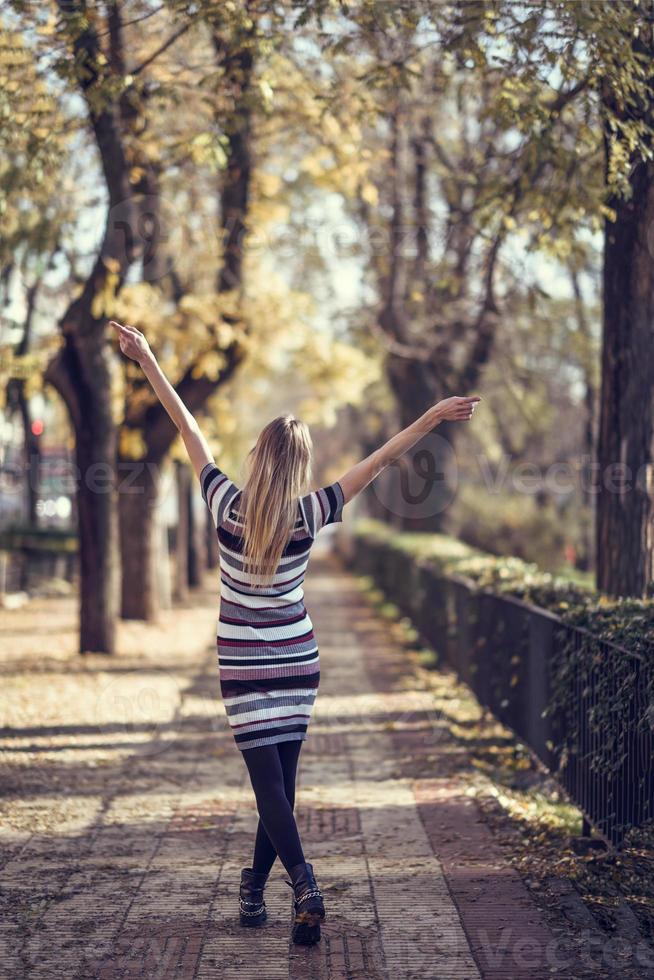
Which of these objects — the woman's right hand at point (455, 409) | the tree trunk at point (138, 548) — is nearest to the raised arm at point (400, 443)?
the woman's right hand at point (455, 409)

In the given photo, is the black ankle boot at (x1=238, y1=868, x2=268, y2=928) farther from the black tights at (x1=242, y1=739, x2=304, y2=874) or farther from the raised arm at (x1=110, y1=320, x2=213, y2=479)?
the raised arm at (x1=110, y1=320, x2=213, y2=479)

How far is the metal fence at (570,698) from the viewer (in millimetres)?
5270

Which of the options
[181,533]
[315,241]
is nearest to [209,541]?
[181,533]

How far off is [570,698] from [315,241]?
15784 mm

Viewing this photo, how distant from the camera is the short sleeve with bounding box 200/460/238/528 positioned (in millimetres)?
4609

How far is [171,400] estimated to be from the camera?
4781 mm

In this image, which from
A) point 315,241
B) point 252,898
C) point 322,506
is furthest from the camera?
point 315,241

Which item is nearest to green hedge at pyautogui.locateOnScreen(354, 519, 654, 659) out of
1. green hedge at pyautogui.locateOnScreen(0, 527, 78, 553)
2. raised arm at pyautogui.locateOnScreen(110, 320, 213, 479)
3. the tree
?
the tree

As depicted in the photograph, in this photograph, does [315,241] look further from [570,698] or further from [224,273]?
[570,698]

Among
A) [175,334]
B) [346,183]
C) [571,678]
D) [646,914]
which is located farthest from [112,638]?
[646,914]

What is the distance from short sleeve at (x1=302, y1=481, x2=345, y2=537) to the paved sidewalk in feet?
5.34

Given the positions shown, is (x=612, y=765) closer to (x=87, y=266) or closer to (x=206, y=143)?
(x=206, y=143)

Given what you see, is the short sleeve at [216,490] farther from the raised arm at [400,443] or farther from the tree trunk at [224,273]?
the tree trunk at [224,273]

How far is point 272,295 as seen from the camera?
53.8 ft
